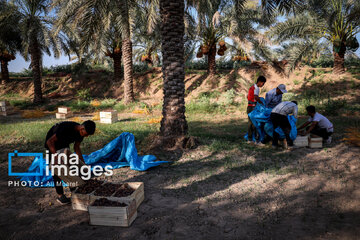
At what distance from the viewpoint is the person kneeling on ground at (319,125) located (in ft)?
21.3

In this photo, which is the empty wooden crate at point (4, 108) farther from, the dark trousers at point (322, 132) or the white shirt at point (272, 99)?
the dark trousers at point (322, 132)

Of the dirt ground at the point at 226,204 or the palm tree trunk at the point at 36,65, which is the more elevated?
the palm tree trunk at the point at 36,65

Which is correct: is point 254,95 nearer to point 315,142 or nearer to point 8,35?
point 315,142

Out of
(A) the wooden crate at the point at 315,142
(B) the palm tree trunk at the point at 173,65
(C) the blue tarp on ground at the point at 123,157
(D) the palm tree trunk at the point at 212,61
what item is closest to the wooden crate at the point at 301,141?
(A) the wooden crate at the point at 315,142

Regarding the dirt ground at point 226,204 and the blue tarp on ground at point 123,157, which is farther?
the blue tarp on ground at point 123,157

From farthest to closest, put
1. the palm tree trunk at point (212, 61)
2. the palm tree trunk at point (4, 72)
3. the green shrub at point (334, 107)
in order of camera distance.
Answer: the palm tree trunk at point (4, 72) < the palm tree trunk at point (212, 61) < the green shrub at point (334, 107)

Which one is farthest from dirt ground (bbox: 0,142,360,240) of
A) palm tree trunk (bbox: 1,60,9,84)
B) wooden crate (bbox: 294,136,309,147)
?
palm tree trunk (bbox: 1,60,9,84)

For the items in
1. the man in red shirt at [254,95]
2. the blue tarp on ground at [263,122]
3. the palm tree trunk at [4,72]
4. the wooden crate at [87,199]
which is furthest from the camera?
the palm tree trunk at [4,72]

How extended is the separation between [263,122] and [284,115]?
633 millimetres

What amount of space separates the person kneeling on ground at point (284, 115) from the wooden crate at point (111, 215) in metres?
4.57

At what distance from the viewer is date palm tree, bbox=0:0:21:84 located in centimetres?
1638

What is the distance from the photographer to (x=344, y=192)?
A: 4125 millimetres

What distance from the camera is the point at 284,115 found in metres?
6.20

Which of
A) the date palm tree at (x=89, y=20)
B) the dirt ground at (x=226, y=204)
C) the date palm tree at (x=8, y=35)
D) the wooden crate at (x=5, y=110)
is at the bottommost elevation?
the dirt ground at (x=226, y=204)
